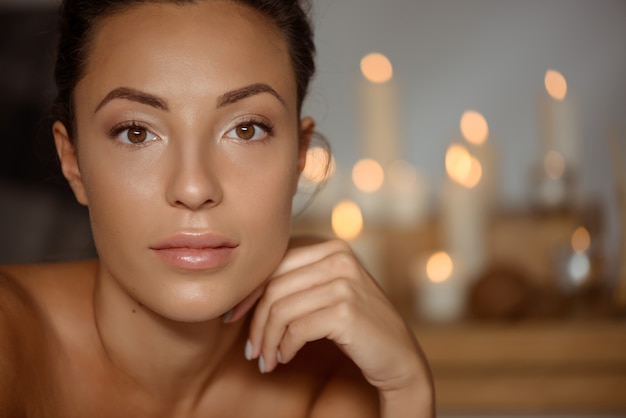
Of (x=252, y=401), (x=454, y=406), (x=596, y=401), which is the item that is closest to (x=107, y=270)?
(x=252, y=401)

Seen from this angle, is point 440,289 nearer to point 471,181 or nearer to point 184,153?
point 471,181

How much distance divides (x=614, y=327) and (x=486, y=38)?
1.00 metres

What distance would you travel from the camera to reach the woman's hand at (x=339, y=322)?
1.22 metres

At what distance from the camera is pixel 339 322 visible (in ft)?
3.99

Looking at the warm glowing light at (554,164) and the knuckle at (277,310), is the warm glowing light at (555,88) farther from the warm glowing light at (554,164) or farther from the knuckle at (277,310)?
the knuckle at (277,310)

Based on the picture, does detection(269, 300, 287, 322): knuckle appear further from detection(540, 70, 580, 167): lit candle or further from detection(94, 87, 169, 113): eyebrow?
detection(540, 70, 580, 167): lit candle

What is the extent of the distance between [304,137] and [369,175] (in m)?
1.13

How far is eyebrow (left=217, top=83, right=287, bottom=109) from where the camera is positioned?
3.65 feet

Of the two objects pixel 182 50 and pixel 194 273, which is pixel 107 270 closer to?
pixel 194 273

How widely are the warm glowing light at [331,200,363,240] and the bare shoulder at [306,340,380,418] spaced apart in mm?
829

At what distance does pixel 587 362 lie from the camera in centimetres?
212

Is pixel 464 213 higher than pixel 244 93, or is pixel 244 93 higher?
pixel 244 93

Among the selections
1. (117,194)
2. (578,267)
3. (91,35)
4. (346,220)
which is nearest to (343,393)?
(117,194)

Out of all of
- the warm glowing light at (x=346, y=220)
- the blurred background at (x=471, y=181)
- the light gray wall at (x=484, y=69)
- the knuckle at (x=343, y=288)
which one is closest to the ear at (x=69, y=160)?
the knuckle at (x=343, y=288)
